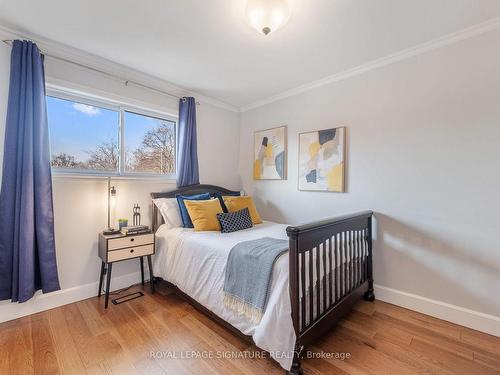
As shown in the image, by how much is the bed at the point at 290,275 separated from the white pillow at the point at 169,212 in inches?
3.5

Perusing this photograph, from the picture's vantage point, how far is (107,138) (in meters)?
2.60

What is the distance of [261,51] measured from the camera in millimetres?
2189

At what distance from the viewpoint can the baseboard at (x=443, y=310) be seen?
1849 mm

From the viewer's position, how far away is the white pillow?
2.63 meters

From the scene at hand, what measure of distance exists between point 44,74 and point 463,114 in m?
3.60

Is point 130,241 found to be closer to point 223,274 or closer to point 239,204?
point 223,274

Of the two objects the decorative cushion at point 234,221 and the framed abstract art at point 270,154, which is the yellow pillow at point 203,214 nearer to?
the decorative cushion at point 234,221

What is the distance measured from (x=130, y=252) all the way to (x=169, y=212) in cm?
56

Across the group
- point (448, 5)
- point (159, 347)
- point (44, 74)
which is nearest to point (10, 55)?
point (44, 74)

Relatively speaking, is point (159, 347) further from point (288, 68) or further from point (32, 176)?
point (288, 68)

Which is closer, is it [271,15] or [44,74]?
[271,15]

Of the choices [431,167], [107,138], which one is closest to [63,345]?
[107,138]

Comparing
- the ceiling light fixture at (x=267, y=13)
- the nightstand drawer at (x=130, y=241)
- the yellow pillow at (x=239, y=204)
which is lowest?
the nightstand drawer at (x=130, y=241)

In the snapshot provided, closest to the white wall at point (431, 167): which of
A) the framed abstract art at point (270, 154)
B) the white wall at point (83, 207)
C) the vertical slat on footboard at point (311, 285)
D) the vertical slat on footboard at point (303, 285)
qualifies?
the framed abstract art at point (270, 154)
